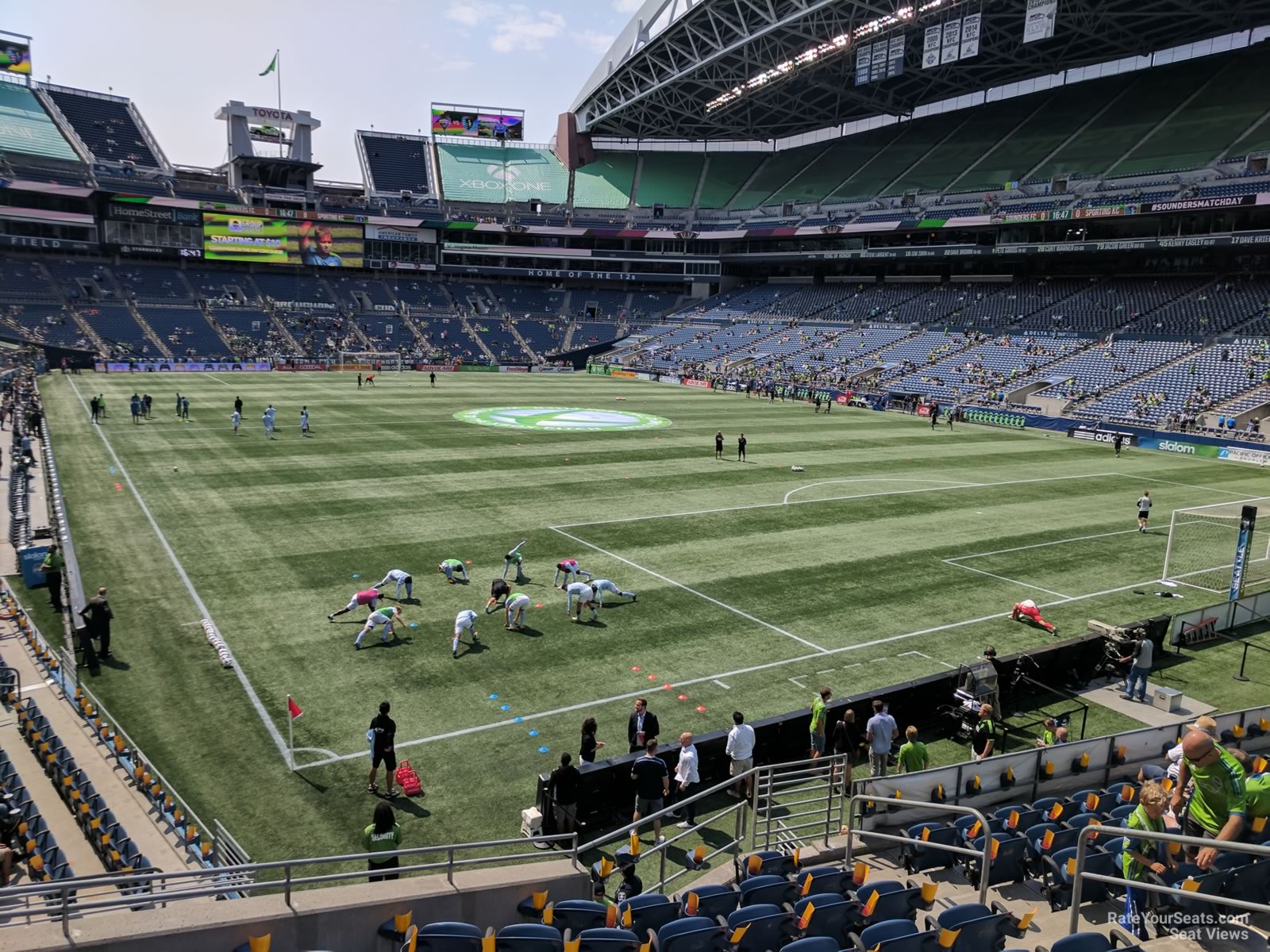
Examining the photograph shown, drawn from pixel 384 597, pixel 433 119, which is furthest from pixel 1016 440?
pixel 433 119

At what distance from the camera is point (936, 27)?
54281mm

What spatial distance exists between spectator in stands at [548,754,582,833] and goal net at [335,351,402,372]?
70.8 metres

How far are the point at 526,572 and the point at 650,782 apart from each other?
11.0m

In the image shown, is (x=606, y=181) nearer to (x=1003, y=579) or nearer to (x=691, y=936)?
(x=1003, y=579)

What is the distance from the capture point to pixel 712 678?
54.2 feet

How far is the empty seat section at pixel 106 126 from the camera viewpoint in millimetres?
86062

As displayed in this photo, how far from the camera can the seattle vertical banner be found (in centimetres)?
2103

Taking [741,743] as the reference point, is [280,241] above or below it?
above

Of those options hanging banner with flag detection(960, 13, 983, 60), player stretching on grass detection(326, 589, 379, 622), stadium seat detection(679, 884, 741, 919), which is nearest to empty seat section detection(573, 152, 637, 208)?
hanging banner with flag detection(960, 13, 983, 60)

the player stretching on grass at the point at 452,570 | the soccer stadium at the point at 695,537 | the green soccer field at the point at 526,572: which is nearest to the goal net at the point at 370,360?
the soccer stadium at the point at 695,537

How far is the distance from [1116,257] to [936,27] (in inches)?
1025

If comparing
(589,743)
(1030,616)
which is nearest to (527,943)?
(589,743)

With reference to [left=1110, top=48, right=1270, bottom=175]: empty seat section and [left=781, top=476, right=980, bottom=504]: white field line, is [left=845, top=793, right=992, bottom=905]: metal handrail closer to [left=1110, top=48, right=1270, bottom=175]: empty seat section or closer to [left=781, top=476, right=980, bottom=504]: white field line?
[left=781, top=476, right=980, bottom=504]: white field line

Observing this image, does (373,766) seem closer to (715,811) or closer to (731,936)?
(715,811)
